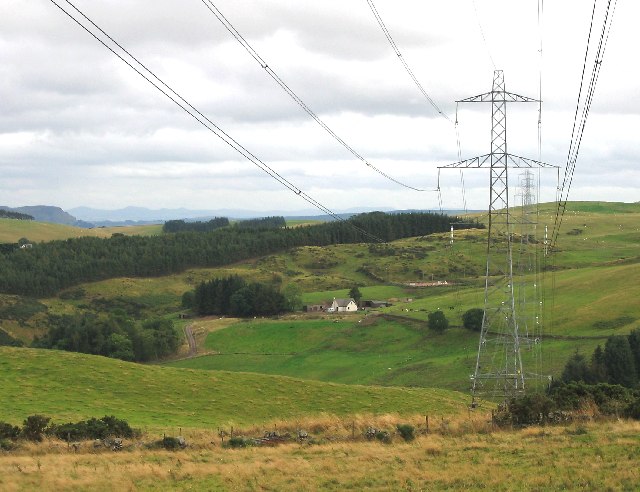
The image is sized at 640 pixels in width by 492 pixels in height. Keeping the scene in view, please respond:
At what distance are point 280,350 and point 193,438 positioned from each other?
7820 centimetres

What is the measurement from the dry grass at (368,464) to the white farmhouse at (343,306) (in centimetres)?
10902

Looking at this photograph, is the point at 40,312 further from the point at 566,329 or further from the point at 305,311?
the point at 566,329

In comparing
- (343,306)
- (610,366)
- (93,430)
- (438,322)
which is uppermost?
(93,430)

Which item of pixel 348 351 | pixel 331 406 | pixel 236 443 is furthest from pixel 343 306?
pixel 236 443

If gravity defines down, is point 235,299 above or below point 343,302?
below

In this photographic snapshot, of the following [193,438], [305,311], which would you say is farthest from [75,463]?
[305,311]

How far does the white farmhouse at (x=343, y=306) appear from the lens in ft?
479

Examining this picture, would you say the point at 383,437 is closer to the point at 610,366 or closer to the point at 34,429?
the point at 34,429

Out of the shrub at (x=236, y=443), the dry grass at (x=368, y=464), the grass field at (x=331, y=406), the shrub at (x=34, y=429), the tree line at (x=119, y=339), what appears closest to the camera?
the dry grass at (x=368, y=464)

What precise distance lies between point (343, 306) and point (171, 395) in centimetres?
8978

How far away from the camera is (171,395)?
58.9 meters

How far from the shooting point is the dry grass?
26094 millimetres

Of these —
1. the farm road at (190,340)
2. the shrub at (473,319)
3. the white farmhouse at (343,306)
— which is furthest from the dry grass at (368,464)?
the white farmhouse at (343,306)

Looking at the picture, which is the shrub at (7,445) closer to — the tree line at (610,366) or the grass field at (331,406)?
the grass field at (331,406)
